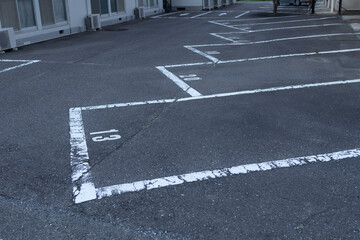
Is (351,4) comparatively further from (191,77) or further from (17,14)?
(17,14)

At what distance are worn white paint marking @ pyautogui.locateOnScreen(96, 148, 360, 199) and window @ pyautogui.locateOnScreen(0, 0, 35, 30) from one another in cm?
1053

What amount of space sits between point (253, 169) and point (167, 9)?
24971mm

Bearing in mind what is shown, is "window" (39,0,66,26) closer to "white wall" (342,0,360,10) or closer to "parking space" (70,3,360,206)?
"parking space" (70,3,360,206)

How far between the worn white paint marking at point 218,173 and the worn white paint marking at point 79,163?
13cm

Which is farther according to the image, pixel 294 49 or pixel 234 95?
pixel 294 49

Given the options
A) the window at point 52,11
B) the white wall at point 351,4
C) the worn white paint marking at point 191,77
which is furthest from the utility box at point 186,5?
the worn white paint marking at point 191,77

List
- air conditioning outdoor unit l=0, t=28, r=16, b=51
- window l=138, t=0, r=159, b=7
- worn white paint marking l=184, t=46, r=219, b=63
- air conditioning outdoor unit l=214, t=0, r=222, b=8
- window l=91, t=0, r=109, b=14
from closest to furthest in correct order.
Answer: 1. worn white paint marking l=184, t=46, r=219, b=63
2. air conditioning outdoor unit l=0, t=28, r=16, b=51
3. window l=91, t=0, r=109, b=14
4. window l=138, t=0, r=159, b=7
5. air conditioning outdoor unit l=214, t=0, r=222, b=8

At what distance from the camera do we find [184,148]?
4609 mm

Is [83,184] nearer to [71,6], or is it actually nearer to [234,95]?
[234,95]

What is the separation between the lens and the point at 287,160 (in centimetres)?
425

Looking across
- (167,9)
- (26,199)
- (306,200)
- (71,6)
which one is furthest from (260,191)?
(167,9)

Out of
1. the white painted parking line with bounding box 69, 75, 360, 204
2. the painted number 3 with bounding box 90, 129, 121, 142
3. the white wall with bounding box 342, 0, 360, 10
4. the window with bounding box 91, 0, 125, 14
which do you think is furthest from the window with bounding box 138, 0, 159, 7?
the white painted parking line with bounding box 69, 75, 360, 204

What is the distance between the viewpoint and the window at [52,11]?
14.0 meters

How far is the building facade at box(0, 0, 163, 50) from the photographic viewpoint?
41.0 feet
